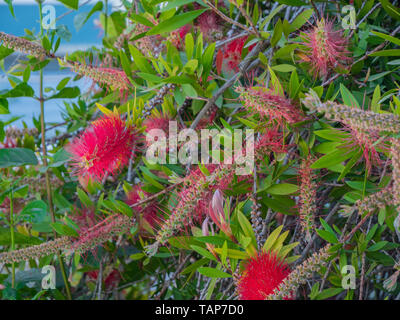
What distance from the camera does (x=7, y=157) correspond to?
29.5 inches

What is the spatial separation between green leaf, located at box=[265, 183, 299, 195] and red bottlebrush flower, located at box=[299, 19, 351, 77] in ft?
0.57

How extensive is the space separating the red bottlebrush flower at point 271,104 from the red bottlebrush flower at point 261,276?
0.19 meters

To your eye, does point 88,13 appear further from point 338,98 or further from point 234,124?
point 338,98

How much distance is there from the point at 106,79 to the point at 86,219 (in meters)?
0.25

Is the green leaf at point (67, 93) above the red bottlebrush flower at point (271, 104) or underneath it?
above

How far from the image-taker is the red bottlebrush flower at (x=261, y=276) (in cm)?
56

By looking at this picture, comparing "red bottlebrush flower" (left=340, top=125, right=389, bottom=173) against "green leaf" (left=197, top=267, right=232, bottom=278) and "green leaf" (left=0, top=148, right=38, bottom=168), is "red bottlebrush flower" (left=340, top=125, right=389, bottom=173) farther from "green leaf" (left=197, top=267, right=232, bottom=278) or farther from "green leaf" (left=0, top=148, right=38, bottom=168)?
"green leaf" (left=0, top=148, right=38, bottom=168)

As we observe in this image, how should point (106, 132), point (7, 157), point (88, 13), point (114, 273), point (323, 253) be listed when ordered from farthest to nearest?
point (114, 273) < point (88, 13) < point (7, 157) < point (106, 132) < point (323, 253)

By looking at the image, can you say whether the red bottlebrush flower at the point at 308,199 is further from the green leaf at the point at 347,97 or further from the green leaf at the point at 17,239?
the green leaf at the point at 17,239

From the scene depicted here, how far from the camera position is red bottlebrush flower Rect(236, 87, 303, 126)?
52 cm

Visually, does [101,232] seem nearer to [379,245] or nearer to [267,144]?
[267,144]

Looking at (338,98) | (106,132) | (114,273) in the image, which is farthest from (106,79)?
(114,273)

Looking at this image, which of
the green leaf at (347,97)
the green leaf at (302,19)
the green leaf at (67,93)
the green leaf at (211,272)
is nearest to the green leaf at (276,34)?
the green leaf at (302,19)

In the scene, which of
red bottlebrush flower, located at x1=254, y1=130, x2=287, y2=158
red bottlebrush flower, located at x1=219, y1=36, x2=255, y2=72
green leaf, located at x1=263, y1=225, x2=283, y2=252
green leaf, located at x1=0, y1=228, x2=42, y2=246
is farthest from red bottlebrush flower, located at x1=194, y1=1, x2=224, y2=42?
green leaf, located at x1=0, y1=228, x2=42, y2=246
